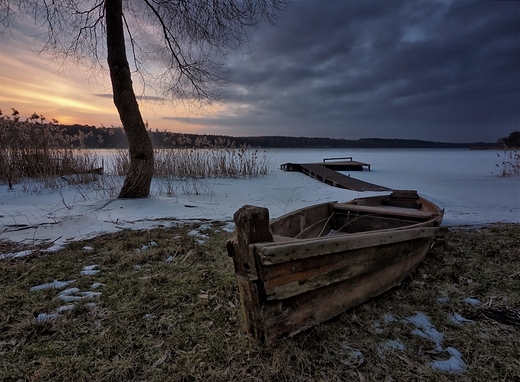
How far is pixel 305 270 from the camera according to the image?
5.42 ft

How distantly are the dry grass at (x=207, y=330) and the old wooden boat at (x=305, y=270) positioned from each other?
0.43ft

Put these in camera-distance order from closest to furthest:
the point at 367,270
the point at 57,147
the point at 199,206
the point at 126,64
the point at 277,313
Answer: the point at 277,313, the point at 367,270, the point at 126,64, the point at 199,206, the point at 57,147

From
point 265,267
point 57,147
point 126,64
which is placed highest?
point 126,64

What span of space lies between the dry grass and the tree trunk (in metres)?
2.93

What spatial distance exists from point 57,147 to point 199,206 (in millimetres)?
5378

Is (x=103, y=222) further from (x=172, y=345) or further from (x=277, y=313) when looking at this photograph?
(x=277, y=313)

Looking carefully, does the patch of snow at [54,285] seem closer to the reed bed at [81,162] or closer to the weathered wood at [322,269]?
the weathered wood at [322,269]

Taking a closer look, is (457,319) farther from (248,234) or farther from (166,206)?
(166,206)

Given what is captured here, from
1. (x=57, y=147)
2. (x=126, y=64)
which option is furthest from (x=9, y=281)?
(x=57, y=147)

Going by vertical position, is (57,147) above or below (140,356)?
above

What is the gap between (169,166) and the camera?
31.1 feet

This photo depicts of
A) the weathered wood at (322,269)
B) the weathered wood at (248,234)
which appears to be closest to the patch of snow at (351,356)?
the weathered wood at (322,269)

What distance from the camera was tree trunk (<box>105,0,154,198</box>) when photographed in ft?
17.4

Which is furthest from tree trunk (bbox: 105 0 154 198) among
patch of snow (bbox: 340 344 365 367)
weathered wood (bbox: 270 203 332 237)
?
patch of snow (bbox: 340 344 365 367)
